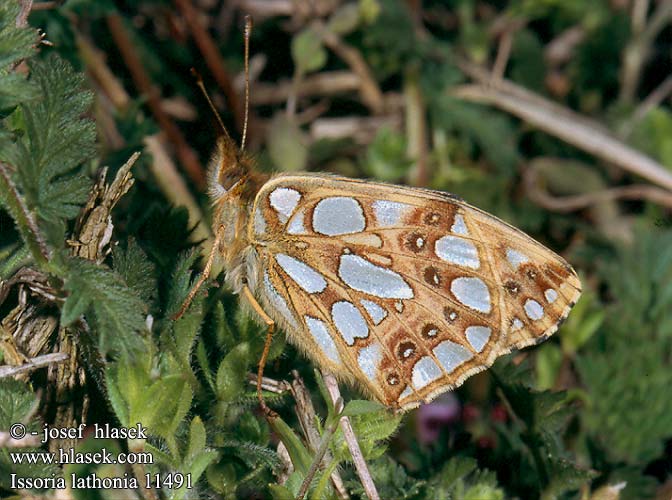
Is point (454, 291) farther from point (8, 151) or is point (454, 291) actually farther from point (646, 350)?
point (8, 151)

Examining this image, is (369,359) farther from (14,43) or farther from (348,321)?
(14,43)

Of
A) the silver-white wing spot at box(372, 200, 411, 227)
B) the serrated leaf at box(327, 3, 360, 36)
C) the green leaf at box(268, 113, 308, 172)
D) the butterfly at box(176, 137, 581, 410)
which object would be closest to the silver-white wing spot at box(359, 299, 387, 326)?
the butterfly at box(176, 137, 581, 410)

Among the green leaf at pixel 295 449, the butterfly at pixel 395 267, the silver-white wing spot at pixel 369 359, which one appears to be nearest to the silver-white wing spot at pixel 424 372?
the butterfly at pixel 395 267

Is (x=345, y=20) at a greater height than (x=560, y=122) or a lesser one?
greater

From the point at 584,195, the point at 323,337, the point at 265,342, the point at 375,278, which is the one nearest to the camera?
the point at 265,342

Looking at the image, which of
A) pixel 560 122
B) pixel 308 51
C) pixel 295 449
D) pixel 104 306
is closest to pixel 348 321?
pixel 295 449

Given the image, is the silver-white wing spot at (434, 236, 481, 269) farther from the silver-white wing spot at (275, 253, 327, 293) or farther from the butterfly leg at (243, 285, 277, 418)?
the butterfly leg at (243, 285, 277, 418)

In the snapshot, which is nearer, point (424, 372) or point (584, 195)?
point (424, 372)

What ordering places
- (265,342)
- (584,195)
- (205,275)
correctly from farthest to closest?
Answer: (584,195)
(205,275)
(265,342)
